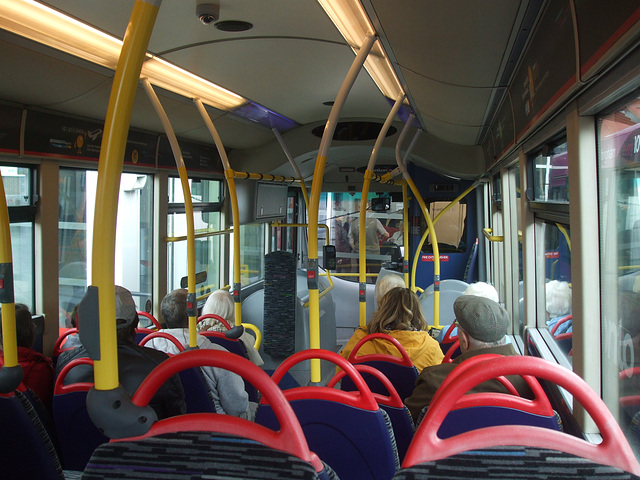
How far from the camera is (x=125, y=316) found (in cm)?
247

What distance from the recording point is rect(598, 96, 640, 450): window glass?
69.0 inches

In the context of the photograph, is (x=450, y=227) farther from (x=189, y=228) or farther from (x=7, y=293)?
(x=7, y=293)

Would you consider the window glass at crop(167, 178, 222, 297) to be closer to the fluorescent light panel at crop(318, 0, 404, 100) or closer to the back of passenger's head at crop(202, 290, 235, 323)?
the back of passenger's head at crop(202, 290, 235, 323)

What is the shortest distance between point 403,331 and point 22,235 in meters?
2.80

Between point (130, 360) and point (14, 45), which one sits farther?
point (14, 45)

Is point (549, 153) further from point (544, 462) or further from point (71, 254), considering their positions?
point (71, 254)

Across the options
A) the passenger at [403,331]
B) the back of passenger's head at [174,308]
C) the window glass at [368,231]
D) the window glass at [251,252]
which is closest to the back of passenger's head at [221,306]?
the back of passenger's head at [174,308]

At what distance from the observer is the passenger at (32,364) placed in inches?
106

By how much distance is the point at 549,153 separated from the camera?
2799 mm

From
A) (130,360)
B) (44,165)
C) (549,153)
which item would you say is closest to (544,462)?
(130,360)

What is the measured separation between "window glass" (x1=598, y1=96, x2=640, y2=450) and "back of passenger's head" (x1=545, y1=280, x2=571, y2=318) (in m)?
1.14

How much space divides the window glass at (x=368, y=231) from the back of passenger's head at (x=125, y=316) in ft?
18.2

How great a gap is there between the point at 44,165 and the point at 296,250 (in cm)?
541

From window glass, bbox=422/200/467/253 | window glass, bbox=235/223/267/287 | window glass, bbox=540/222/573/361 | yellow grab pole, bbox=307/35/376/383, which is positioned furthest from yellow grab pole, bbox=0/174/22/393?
window glass, bbox=422/200/467/253
